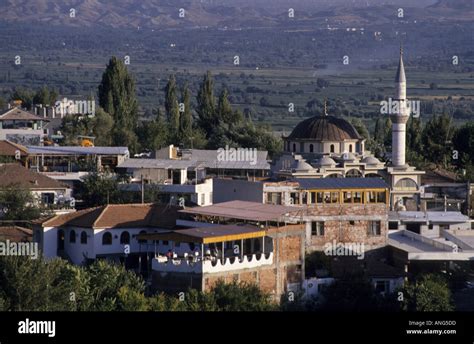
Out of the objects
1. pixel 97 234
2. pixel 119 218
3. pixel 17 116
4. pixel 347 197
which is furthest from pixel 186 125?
pixel 97 234

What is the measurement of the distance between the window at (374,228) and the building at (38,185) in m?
7.13

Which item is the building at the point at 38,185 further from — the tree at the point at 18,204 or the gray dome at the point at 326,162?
the gray dome at the point at 326,162

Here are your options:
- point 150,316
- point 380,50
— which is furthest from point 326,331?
point 380,50

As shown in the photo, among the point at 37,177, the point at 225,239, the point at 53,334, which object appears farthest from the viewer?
the point at 37,177

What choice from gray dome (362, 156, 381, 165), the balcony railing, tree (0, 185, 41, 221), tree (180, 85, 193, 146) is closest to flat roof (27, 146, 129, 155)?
gray dome (362, 156, 381, 165)

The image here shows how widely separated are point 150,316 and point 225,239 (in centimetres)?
1474

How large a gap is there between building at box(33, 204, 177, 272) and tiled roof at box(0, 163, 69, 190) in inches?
272

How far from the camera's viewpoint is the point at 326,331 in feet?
32.9

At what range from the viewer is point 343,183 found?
30375 millimetres

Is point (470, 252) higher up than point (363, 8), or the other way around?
point (363, 8)

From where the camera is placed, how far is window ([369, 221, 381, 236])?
29781 millimetres

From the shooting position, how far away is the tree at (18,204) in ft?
104

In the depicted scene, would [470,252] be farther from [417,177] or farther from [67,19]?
[67,19]

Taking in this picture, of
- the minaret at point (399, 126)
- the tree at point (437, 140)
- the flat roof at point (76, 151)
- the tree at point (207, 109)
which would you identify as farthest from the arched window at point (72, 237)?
the tree at point (207, 109)
